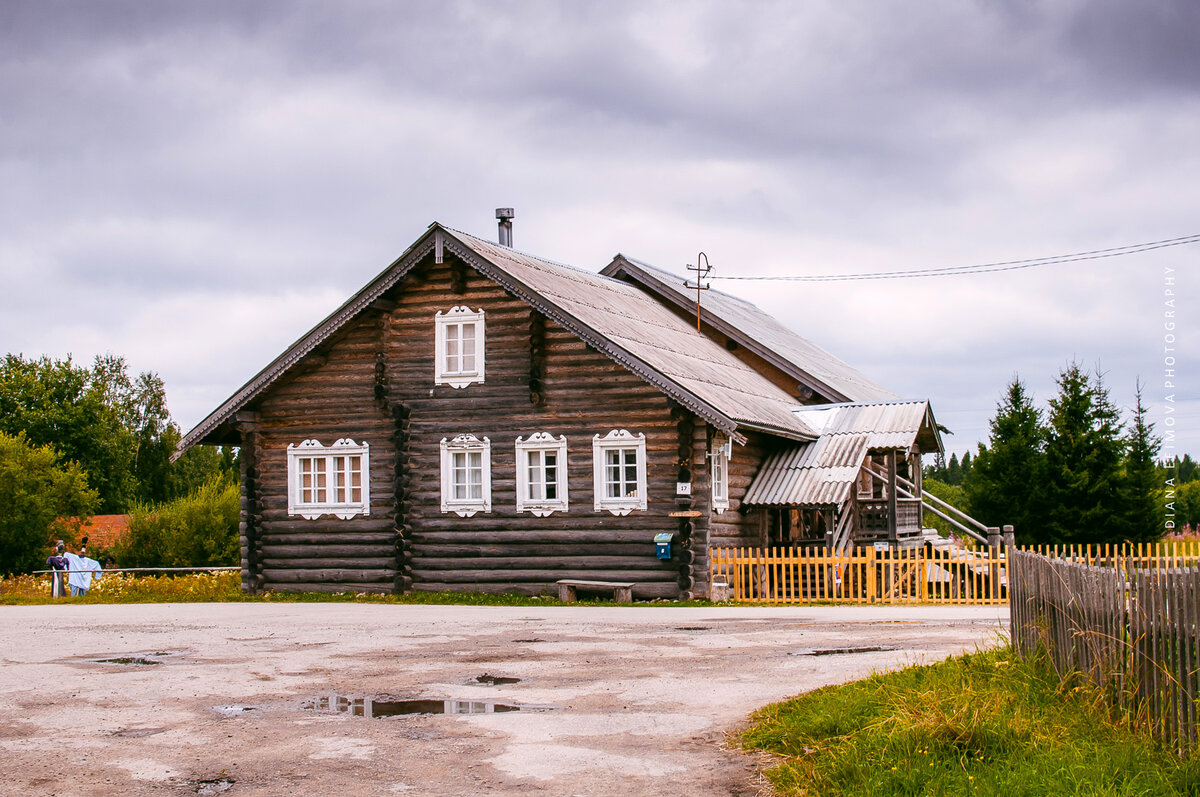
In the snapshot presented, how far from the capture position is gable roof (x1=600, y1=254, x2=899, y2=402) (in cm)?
3494

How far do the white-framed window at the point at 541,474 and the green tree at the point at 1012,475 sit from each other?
1647 cm

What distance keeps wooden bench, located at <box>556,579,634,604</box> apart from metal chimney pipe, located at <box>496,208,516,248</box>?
11725 mm

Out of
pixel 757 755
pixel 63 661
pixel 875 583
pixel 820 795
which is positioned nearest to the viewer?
pixel 820 795

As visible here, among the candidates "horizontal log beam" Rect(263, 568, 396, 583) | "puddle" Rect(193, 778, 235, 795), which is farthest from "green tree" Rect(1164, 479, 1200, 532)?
"puddle" Rect(193, 778, 235, 795)

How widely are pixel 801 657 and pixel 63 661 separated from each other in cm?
833

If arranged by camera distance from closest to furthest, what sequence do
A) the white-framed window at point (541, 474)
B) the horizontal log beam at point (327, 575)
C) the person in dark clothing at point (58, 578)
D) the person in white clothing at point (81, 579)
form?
the white-framed window at point (541, 474) < the horizontal log beam at point (327, 575) < the person in dark clothing at point (58, 578) < the person in white clothing at point (81, 579)

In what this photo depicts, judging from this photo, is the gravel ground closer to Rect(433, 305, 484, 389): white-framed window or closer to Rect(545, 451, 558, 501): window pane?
Rect(545, 451, 558, 501): window pane

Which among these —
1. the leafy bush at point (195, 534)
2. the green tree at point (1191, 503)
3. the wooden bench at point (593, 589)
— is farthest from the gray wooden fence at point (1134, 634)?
the green tree at point (1191, 503)

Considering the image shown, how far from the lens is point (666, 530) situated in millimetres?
25000

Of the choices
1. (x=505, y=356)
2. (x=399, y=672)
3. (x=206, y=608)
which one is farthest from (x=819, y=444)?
(x=399, y=672)

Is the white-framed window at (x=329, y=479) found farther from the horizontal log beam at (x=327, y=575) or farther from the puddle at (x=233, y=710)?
the puddle at (x=233, y=710)

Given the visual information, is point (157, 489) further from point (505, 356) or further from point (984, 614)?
point (984, 614)

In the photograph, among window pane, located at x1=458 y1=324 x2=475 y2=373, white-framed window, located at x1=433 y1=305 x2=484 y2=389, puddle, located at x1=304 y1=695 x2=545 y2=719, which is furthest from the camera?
window pane, located at x1=458 y1=324 x2=475 y2=373

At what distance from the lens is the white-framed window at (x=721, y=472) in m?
25.8
